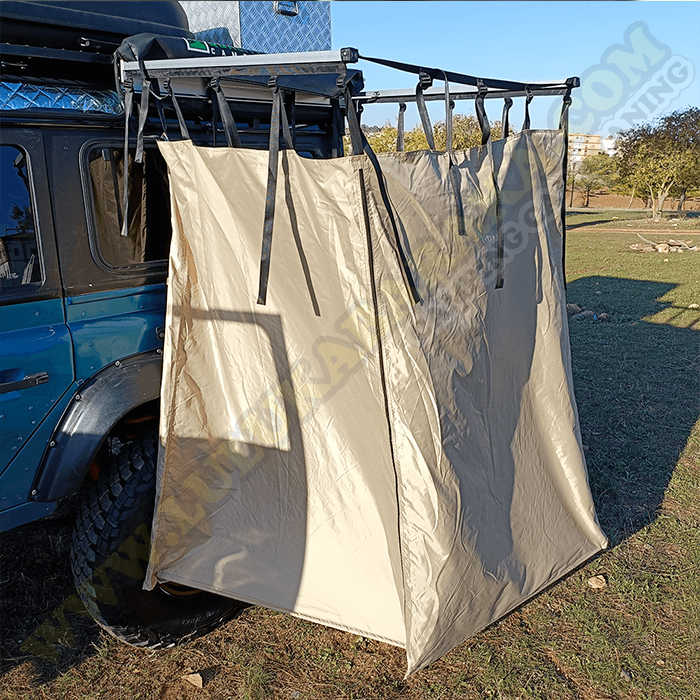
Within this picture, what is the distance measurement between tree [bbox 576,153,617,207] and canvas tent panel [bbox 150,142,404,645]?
4755 centimetres

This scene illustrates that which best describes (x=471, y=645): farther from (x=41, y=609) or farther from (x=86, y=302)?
(x=86, y=302)

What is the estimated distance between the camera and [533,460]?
3133 millimetres

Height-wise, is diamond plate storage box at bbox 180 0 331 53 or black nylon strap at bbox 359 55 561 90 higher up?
diamond plate storage box at bbox 180 0 331 53

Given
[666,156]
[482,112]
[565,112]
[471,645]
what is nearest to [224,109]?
[482,112]

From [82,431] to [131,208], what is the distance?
3.25ft

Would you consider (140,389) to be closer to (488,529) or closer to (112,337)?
(112,337)

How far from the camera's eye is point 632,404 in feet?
18.8

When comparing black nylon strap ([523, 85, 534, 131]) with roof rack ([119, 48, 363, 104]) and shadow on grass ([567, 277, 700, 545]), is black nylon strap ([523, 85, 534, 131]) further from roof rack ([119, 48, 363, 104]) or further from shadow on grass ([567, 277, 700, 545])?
shadow on grass ([567, 277, 700, 545])

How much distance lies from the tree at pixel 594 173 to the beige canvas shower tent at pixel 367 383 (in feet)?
154

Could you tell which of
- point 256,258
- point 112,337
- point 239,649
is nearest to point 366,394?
point 256,258

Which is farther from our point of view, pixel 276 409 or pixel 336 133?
pixel 336 133

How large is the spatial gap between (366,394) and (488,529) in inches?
32.2

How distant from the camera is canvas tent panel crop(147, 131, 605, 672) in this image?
2.44m

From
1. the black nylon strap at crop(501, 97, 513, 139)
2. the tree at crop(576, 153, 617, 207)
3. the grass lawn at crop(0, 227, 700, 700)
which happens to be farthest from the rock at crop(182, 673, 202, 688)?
the tree at crop(576, 153, 617, 207)
